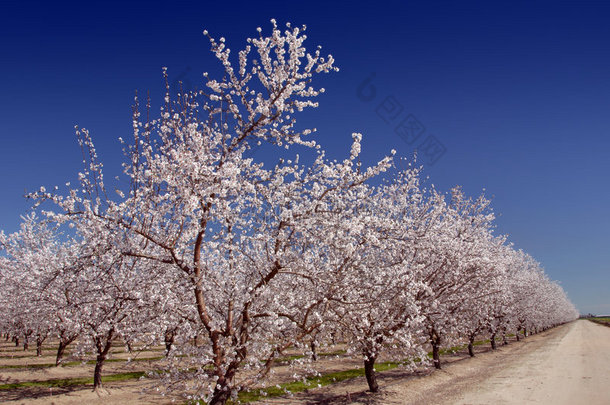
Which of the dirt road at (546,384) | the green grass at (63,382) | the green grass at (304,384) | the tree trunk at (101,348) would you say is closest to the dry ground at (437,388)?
the dirt road at (546,384)

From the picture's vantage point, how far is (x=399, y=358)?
48.9ft

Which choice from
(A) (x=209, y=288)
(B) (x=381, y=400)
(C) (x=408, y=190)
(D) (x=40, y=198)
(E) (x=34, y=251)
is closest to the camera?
(D) (x=40, y=198)

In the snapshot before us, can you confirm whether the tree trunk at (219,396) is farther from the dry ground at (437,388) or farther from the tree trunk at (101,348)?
the tree trunk at (101,348)

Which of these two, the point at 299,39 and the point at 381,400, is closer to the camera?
the point at 299,39

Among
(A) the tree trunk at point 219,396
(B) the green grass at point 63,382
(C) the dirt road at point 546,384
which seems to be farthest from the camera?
(B) the green grass at point 63,382

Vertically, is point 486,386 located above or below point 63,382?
below

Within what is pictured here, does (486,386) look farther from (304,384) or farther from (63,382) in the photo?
(63,382)

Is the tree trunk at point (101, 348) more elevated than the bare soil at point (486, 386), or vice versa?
the tree trunk at point (101, 348)

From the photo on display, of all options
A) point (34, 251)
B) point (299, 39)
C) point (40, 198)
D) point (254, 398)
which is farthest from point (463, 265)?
point (34, 251)

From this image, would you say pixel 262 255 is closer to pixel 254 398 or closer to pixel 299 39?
pixel 299 39

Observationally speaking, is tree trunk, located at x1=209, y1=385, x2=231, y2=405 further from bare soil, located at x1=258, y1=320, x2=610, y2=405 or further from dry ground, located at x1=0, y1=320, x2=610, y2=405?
bare soil, located at x1=258, y1=320, x2=610, y2=405

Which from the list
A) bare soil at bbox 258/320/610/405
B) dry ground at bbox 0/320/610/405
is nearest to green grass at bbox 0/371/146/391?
dry ground at bbox 0/320/610/405

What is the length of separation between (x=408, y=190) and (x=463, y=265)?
461 cm

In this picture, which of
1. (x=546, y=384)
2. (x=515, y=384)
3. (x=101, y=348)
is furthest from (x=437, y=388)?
(x=101, y=348)
